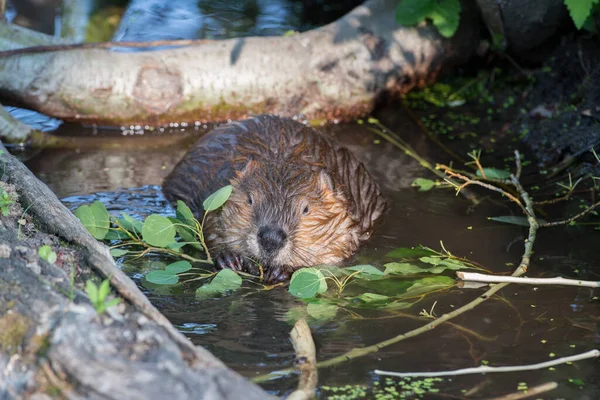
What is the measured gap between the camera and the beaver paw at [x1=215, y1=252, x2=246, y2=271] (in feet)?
13.0

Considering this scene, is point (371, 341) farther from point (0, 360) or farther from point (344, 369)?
point (0, 360)

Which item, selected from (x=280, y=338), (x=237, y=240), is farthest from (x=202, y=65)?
(x=280, y=338)

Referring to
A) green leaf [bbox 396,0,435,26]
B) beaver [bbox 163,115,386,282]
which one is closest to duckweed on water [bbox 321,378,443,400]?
beaver [bbox 163,115,386,282]

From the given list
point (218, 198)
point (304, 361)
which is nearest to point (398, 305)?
point (304, 361)

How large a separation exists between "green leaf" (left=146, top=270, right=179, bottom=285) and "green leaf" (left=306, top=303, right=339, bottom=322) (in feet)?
2.08

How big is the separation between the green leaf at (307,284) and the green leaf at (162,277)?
54cm

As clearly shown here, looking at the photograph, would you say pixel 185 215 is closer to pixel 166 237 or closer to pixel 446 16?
pixel 166 237

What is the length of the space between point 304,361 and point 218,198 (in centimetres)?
114

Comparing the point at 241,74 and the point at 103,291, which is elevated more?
the point at 103,291

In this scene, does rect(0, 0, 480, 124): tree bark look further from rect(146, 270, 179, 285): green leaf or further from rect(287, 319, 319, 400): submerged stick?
rect(287, 319, 319, 400): submerged stick

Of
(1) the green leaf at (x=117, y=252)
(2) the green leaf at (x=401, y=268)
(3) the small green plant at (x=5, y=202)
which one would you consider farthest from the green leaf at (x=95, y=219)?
(2) the green leaf at (x=401, y=268)

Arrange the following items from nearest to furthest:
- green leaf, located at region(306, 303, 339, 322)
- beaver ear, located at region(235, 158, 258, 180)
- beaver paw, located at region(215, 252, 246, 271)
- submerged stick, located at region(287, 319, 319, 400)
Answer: submerged stick, located at region(287, 319, 319, 400) < green leaf, located at region(306, 303, 339, 322) < beaver paw, located at region(215, 252, 246, 271) < beaver ear, located at region(235, 158, 258, 180)

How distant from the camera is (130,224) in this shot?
4211mm

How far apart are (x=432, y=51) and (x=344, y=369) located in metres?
3.92
